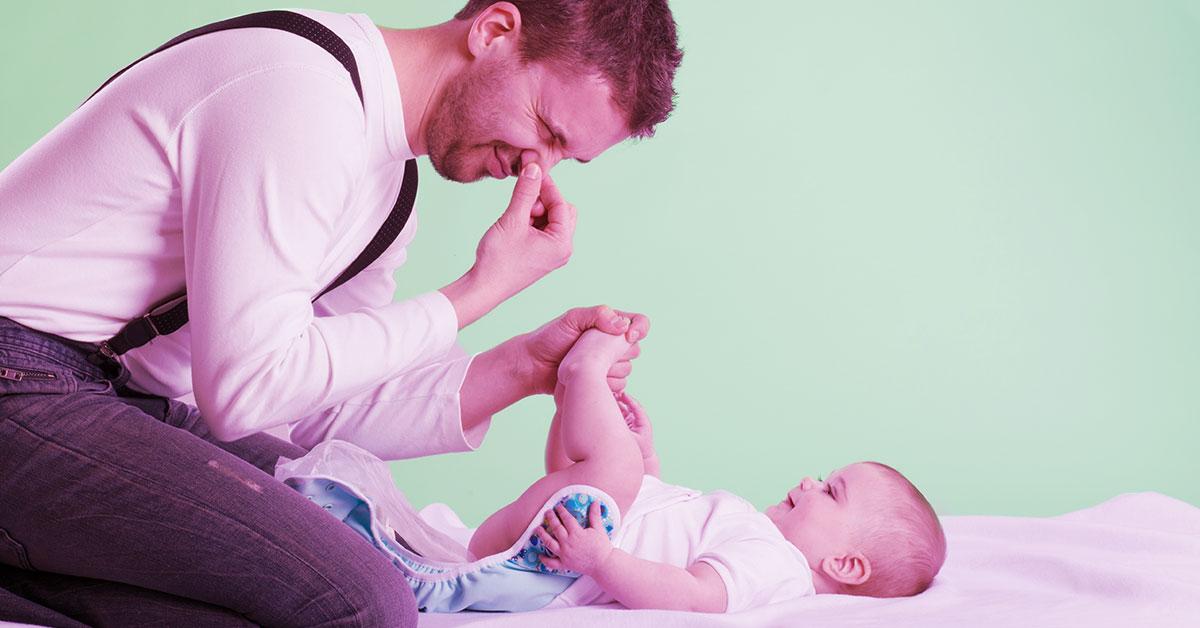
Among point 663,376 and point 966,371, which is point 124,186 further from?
point 966,371

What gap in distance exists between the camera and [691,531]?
189 centimetres

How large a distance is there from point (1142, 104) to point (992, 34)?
0.59 meters

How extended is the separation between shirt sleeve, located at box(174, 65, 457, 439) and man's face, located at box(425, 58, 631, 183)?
217mm

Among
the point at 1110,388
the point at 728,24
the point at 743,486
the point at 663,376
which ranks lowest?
the point at 743,486

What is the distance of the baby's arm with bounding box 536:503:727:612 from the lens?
1.65m

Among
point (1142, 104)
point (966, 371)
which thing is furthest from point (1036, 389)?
point (1142, 104)

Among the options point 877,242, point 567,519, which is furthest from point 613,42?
point 877,242

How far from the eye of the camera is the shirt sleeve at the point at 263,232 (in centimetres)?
138

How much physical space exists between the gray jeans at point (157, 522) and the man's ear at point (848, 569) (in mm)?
734

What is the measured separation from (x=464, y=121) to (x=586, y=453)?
1.67ft

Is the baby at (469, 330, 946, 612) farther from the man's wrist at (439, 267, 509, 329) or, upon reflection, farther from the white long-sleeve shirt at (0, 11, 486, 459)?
the white long-sleeve shirt at (0, 11, 486, 459)

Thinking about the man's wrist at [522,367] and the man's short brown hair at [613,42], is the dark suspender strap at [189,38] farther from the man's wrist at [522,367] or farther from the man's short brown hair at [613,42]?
the man's wrist at [522,367]

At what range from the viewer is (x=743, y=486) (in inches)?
141

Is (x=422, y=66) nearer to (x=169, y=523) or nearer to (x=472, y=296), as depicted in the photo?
(x=472, y=296)
